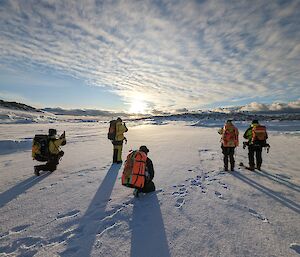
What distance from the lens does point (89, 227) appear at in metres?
4.05

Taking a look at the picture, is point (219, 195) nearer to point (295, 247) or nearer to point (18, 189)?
point (295, 247)

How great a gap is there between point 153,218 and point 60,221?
72.8 inches

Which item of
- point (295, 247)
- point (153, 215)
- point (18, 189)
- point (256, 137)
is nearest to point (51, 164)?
point (18, 189)

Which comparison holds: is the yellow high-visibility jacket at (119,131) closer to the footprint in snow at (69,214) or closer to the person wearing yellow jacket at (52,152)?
the person wearing yellow jacket at (52,152)

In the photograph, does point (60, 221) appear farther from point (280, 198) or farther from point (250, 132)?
point (250, 132)

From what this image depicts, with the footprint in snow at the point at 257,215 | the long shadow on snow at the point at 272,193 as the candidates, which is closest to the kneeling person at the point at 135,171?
the footprint in snow at the point at 257,215

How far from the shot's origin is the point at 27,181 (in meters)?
6.79

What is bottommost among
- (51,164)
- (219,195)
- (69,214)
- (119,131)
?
(219,195)

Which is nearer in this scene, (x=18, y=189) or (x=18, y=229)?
(x=18, y=229)

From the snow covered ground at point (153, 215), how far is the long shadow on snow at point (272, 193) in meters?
0.02

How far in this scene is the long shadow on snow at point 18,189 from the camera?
5.38m

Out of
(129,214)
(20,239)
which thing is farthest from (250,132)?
(20,239)

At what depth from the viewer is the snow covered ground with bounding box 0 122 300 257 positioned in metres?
3.45

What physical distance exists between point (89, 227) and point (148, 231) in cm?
112
